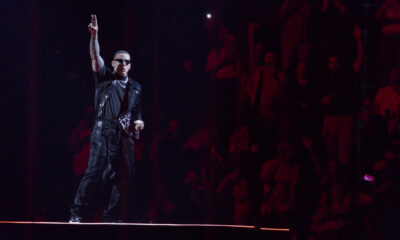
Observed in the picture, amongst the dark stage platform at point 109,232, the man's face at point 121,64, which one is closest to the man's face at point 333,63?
the dark stage platform at point 109,232

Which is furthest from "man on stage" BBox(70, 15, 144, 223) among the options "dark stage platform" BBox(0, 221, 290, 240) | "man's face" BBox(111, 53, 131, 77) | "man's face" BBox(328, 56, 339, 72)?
"man's face" BBox(328, 56, 339, 72)

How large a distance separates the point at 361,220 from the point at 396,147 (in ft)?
2.74

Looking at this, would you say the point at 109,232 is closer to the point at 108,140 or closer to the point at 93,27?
the point at 108,140

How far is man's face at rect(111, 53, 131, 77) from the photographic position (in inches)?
195

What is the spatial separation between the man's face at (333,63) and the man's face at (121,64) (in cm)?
209

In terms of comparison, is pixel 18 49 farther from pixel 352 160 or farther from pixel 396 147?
pixel 396 147

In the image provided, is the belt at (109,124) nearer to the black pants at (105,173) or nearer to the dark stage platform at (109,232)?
the black pants at (105,173)

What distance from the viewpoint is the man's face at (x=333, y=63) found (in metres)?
5.38

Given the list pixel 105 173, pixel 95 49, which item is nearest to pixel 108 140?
pixel 105 173

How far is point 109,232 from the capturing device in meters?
4.13

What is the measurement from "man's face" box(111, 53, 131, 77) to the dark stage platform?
1513 mm

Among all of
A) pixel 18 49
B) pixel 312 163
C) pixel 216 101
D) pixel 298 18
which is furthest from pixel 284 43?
pixel 18 49

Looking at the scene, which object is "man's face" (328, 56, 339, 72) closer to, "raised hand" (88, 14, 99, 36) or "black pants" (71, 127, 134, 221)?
"black pants" (71, 127, 134, 221)

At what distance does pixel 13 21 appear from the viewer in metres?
5.09
